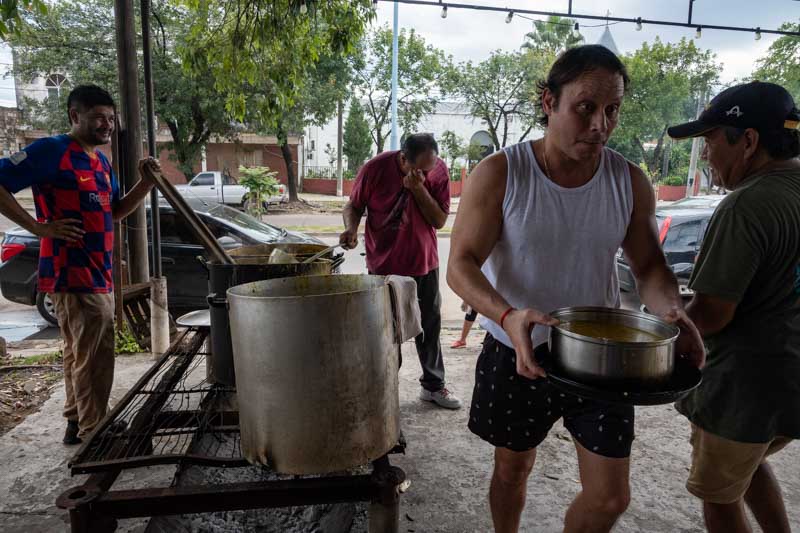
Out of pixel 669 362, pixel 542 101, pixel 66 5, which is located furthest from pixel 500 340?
pixel 66 5

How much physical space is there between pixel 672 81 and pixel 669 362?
31484 mm

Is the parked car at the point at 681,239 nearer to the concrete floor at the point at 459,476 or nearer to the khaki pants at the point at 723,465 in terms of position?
the concrete floor at the point at 459,476

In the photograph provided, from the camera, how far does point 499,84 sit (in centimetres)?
2544

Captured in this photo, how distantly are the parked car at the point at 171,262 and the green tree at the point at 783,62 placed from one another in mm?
19806

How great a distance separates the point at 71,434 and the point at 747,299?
11.6 ft

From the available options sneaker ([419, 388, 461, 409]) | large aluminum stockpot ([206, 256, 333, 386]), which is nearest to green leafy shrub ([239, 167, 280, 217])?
sneaker ([419, 388, 461, 409])

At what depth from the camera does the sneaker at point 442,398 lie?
3748 millimetres

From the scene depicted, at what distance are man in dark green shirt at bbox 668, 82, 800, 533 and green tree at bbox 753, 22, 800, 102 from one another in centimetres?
2074

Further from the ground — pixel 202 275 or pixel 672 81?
pixel 672 81

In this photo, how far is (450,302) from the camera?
26.2 feet

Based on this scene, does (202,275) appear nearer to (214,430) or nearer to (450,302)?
(450,302)

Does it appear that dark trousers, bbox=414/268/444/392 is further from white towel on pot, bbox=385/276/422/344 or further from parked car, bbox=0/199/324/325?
parked car, bbox=0/199/324/325

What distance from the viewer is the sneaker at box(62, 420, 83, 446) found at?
3.13m

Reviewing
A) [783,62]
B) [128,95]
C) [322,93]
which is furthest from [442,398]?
[783,62]
